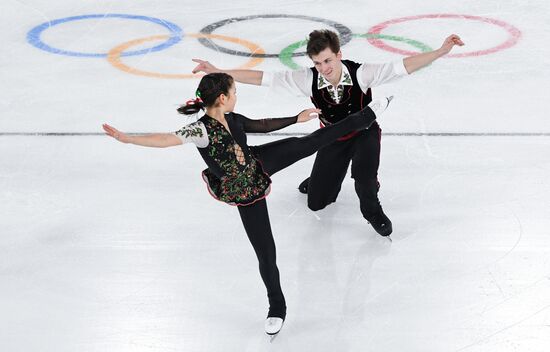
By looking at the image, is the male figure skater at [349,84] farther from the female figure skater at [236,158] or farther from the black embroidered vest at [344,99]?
the female figure skater at [236,158]

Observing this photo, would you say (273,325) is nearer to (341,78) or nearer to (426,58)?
(341,78)

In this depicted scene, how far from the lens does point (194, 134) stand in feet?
11.9

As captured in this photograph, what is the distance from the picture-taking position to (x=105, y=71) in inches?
287

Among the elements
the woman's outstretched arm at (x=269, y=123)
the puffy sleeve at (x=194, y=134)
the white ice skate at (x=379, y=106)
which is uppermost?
the puffy sleeve at (x=194, y=134)

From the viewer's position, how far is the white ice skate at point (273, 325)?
12.5 ft

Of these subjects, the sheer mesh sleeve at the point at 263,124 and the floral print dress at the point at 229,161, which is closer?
the floral print dress at the point at 229,161

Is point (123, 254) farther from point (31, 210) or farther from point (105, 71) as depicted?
point (105, 71)

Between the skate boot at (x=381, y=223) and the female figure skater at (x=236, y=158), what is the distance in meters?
0.84

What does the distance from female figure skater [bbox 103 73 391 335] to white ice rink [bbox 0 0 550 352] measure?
348mm

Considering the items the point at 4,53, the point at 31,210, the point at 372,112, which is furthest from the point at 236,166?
the point at 4,53

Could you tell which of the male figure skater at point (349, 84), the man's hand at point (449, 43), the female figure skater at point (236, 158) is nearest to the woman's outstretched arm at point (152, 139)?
the female figure skater at point (236, 158)

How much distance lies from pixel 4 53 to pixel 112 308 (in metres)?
4.38

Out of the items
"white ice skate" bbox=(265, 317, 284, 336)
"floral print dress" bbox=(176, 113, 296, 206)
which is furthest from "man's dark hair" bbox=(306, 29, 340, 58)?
"white ice skate" bbox=(265, 317, 284, 336)

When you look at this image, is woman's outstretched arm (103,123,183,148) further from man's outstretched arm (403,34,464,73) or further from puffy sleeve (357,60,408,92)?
man's outstretched arm (403,34,464,73)
